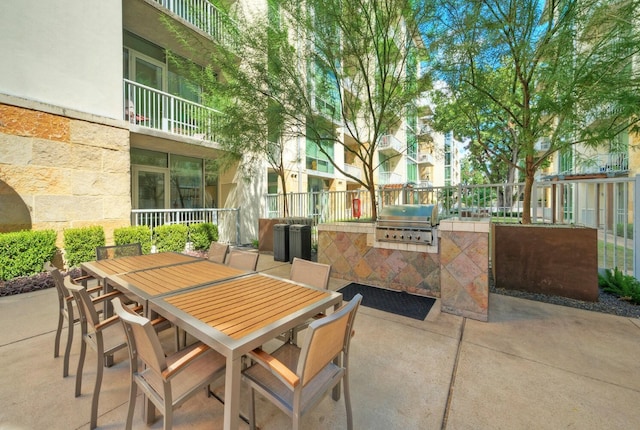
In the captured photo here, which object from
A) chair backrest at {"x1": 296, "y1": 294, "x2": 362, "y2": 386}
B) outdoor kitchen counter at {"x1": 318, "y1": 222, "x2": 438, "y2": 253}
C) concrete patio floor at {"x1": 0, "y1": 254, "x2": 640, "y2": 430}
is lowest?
concrete patio floor at {"x1": 0, "y1": 254, "x2": 640, "y2": 430}

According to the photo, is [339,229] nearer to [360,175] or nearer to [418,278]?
[418,278]

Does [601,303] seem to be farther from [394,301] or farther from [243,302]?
[243,302]

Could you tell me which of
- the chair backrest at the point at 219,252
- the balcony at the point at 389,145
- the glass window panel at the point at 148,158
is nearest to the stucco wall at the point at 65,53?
the glass window panel at the point at 148,158

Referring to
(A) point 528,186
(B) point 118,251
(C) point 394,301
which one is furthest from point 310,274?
(A) point 528,186

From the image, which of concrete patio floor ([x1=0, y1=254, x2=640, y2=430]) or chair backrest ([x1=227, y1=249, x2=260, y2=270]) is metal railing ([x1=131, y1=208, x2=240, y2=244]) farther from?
chair backrest ([x1=227, y1=249, x2=260, y2=270])

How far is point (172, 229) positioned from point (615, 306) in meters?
9.03

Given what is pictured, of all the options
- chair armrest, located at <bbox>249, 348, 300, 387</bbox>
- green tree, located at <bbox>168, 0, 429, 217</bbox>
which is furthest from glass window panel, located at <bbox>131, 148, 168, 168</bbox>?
chair armrest, located at <bbox>249, 348, 300, 387</bbox>

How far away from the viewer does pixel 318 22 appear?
16.1 ft

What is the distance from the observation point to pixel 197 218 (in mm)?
8719

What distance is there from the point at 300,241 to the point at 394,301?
3.07 m

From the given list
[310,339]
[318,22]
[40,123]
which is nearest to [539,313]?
[310,339]

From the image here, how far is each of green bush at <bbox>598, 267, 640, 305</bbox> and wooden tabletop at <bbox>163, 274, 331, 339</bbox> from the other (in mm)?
4859

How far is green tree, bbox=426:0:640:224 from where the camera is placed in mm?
3621

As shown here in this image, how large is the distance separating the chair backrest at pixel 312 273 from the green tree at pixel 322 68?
317 cm
